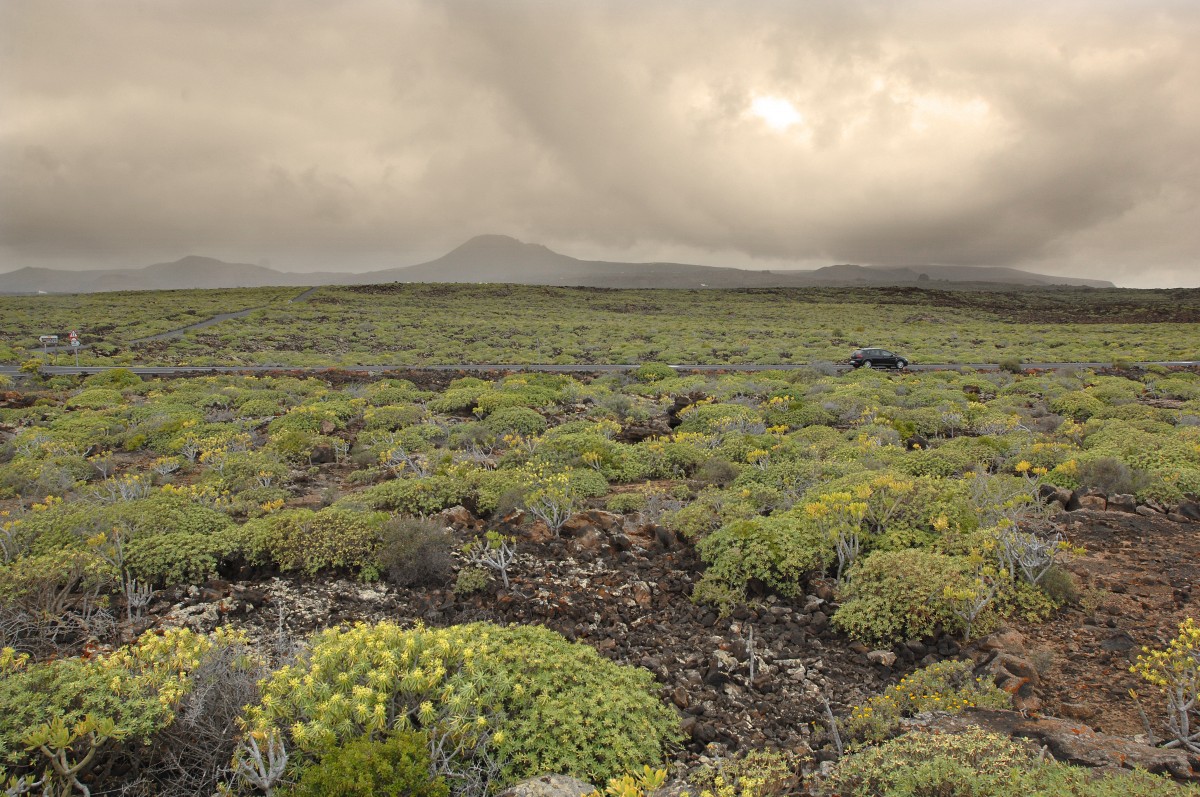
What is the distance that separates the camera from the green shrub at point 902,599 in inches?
241

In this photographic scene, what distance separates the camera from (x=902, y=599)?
6.31 m

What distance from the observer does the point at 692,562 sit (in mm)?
7812

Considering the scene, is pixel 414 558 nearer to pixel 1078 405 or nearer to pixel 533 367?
pixel 1078 405

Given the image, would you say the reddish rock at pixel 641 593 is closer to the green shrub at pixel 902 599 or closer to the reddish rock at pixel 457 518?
the green shrub at pixel 902 599

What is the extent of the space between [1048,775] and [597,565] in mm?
4939

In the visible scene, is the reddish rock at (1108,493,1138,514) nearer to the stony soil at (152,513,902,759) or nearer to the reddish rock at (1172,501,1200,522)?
the reddish rock at (1172,501,1200,522)

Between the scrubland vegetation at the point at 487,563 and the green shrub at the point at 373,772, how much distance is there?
2 centimetres

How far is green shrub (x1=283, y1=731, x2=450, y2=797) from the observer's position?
11.9 feet

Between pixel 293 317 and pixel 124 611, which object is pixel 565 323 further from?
pixel 124 611

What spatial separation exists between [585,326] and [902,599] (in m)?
49.1

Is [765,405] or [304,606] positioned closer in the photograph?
[304,606]

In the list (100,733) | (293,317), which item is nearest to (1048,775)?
(100,733)

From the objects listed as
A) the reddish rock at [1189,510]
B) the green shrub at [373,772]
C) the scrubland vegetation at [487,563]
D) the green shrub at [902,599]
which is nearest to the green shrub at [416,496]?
the scrubland vegetation at [487,563]

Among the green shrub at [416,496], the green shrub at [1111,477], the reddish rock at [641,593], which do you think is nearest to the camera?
the reddish rock at [641,593]
